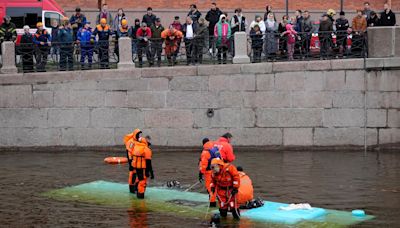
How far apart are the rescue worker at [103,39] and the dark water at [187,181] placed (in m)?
2.55

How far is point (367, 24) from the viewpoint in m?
24.2

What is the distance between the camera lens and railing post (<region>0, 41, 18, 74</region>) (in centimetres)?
2331

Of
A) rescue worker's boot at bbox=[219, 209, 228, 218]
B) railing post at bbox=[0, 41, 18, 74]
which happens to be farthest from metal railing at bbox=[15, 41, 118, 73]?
rescue worker's boot at bbox=[219, 209, 228, 218]

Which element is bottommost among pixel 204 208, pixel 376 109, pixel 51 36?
pixel 204 208

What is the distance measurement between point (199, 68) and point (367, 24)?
4.96m

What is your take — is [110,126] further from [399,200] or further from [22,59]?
[399,200]

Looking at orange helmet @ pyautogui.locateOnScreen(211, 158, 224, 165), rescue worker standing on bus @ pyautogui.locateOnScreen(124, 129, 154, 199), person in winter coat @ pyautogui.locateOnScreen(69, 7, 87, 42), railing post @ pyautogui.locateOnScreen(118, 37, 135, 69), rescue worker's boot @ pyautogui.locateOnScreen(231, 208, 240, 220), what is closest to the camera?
orange helmet @ pyautogui.locateOnScreen(211, 158, 224, 165)

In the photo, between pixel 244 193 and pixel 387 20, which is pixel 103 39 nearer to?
pixel 387 20

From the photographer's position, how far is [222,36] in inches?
931

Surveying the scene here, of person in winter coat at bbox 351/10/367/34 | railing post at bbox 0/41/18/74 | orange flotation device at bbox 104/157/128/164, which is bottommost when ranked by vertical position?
orange flotation device at bbox 104/157/128/164

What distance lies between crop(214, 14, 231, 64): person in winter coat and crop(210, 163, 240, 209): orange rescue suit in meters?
8.77

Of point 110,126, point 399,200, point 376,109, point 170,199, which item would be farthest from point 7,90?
point 399,200

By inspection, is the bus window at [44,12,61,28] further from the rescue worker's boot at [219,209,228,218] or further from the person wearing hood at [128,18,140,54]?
the rescue worker's boot at [219,209,228,218]

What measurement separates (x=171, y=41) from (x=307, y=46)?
371 cm
